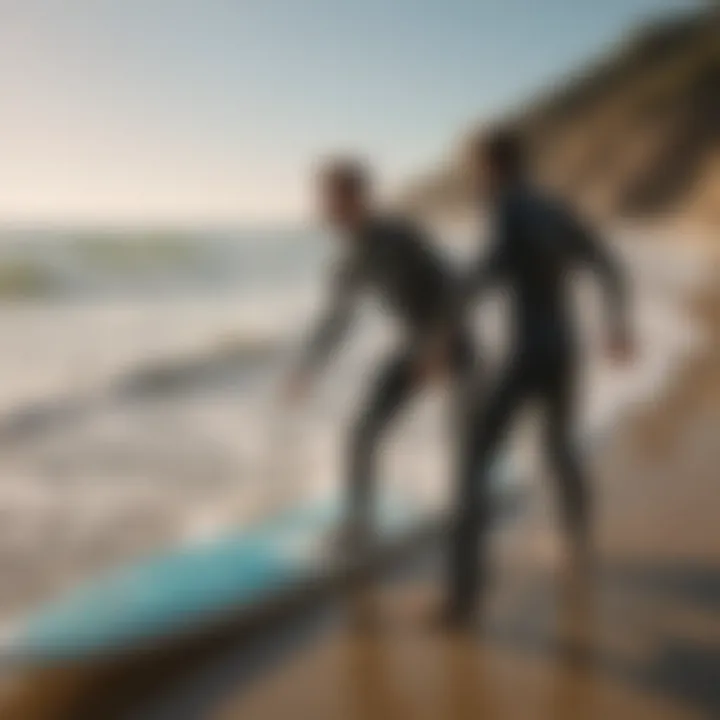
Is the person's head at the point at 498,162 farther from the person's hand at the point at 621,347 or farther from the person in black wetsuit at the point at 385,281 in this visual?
the person's hand at the point at 621,347

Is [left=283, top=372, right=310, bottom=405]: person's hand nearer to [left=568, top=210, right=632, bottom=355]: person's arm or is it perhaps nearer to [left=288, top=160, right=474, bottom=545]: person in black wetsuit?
[left=288, top=160, right=474, bottom=545]: person in black wetsuit

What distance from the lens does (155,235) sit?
0.99m

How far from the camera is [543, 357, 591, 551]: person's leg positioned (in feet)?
3.38

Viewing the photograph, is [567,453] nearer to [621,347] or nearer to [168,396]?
[621,347]

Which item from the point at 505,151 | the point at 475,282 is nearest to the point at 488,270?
the point at 475,282

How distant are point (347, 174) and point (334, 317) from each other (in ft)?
0.48

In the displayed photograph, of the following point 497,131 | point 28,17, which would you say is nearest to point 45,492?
point 28,17

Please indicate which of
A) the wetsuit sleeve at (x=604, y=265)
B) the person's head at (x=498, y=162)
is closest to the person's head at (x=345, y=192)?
the person's head at (x=498, y=162)

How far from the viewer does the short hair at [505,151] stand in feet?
3.25

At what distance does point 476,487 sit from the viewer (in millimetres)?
1030

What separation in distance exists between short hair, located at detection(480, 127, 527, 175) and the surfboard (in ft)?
1.12

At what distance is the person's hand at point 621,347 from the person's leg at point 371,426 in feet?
0.74

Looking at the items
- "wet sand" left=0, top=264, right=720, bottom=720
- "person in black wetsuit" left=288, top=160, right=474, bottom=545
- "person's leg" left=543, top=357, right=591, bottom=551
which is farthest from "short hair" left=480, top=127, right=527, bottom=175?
"wet sand" left=0, top=264, right=720, bottom=720

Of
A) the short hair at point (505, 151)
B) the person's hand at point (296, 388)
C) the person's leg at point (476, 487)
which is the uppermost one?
the short hair at point (505, 151)
